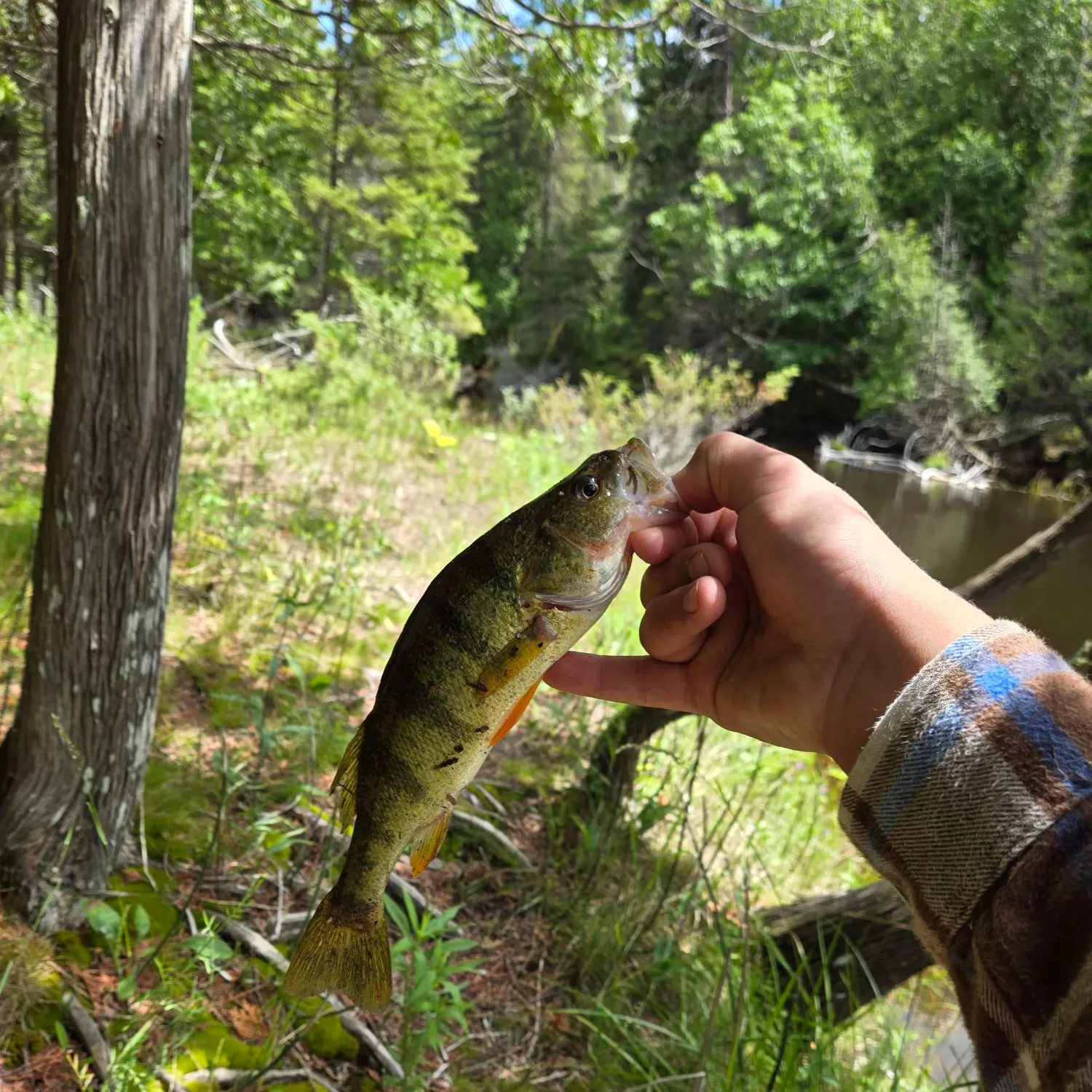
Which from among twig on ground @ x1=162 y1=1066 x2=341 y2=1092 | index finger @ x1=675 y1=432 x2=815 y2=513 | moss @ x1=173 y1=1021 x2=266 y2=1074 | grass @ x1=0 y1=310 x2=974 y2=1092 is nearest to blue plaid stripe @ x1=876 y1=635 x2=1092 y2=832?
index finger @ x1=675 y1=432 x2=815 y2=513

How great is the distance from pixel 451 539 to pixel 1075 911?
17.2 feet

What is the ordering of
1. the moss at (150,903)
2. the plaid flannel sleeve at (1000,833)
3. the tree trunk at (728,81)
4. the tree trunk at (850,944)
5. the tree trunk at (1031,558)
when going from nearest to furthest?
the plaid flannel sleeve at (1000,833) < the moss at (150,903) < the tree trunk at (850,944) < the tree trunk at (1031,558) < the tree trunk at (728,81)

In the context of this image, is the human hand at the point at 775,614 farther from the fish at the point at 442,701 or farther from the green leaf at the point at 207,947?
the green leaf at the point at 207,947

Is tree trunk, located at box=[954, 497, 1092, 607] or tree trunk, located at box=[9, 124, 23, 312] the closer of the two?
tree trunk, located at box=[954, 497, 1092, 607]

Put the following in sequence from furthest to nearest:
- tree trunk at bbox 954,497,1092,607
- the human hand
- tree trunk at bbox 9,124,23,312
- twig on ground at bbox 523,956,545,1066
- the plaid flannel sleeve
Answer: tree trunk at bbox 9,124,23,312, tree trunk at bbox 954,497,1092,607, twig on ground at bbox 523,956,545,1066, the human hand, the plaid flannel sleeve

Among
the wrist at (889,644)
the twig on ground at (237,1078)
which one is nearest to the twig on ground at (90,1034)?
the twig on ground at (237,1078)

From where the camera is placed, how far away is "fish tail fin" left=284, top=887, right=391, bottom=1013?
141cm

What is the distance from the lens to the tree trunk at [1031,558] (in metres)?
3.00

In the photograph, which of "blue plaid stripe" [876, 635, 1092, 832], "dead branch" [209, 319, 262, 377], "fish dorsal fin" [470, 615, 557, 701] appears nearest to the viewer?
"blue plaid stripe" [876, 635, 1092, 832]

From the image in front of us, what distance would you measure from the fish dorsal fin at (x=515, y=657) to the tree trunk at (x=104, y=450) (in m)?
1.56

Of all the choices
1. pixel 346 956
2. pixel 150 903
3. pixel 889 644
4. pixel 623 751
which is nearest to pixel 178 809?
pixel 150 903

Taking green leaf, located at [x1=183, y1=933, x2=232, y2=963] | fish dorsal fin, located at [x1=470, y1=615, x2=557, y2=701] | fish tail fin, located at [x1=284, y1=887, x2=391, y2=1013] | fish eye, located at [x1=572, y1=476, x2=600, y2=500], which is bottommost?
green leaf, located at [x1=183, y1=933, x2=232, y2=963]

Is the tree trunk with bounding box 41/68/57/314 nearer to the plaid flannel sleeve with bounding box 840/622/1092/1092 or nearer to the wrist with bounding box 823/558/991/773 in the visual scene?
the wrist with bounding box 823/558/991/773

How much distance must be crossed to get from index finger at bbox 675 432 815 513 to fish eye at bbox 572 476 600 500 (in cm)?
39
